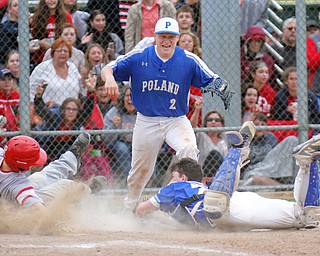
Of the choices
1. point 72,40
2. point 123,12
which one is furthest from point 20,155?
point 123,12

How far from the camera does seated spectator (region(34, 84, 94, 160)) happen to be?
32.2 ft

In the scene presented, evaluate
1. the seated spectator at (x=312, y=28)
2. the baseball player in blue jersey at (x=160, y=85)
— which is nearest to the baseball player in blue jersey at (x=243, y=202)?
the baseball player in blue jersey at (x=160, y=85)

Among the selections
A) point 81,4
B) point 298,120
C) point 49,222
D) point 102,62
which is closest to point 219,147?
point 298,120

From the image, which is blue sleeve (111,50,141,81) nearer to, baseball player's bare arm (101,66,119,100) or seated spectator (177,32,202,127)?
baseball player's bare arm (101,66,119,100)

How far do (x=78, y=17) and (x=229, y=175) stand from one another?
4912mm

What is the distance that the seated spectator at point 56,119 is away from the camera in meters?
9.83

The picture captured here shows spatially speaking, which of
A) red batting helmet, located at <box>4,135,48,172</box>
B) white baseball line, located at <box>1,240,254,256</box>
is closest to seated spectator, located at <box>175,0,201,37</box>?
red batting helmet, located at <box>4,135,48,172</box>

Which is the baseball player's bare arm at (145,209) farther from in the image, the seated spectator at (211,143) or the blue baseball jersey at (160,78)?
the seated spectator at (211,143)

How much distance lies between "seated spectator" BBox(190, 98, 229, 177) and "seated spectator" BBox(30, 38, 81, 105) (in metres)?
1.55

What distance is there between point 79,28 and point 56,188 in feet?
13.2

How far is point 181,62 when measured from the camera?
8.04 m

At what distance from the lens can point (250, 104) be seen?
10328mm

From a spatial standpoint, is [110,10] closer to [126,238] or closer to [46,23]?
[46,23]

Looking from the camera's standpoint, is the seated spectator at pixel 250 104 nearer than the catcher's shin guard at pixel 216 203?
No
